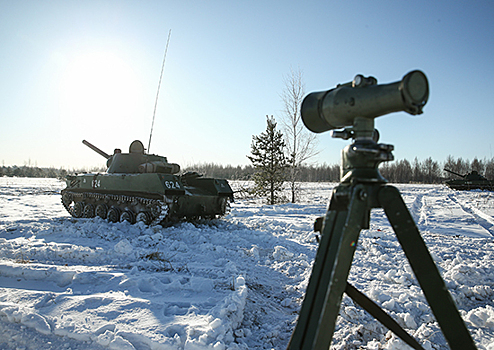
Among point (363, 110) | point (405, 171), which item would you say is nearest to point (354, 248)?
point (363, 110)

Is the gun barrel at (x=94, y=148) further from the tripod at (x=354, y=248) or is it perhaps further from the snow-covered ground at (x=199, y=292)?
the tripod at (x=354, y=248)

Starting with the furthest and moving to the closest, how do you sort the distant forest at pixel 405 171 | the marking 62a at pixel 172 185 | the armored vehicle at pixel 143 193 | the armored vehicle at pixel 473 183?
the distant forest at pixel 405 171, the armored vehicle at pixel 473 183, the armored vehicle at pixel 143 193, the marking 62a at pixel 172 185

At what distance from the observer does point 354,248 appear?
1.40m

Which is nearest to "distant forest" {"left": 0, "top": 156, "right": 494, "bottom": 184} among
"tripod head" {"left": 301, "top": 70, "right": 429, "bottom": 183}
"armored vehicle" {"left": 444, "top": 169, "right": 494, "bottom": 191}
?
"armored vehicle" {"left": 444, "top": 169, "right": 494, "bottom": 191}

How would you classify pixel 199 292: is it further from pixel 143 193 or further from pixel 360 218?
pixel 143 193

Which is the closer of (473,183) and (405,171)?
(473,183)

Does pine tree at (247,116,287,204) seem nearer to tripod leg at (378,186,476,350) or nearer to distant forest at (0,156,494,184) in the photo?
tripod leg at (378,186,476,350)

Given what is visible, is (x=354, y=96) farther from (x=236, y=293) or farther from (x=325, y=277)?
(x=236, y=293)

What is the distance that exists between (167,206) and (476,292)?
21.8 feet

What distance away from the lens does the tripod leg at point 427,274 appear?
4.36ft

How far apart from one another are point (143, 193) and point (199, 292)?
18.4 ft

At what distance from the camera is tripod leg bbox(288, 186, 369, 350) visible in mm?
1282

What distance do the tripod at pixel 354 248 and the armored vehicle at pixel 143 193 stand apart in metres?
7.16

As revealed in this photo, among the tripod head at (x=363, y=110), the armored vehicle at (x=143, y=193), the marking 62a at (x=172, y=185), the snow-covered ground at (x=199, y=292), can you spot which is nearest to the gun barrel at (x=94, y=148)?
the armored vehicle at (x=143, y=193)
